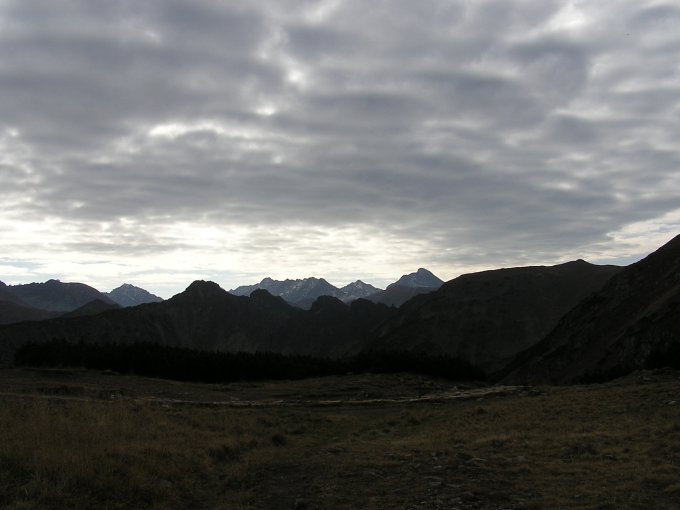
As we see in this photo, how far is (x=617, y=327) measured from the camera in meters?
101

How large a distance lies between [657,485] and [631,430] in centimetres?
794

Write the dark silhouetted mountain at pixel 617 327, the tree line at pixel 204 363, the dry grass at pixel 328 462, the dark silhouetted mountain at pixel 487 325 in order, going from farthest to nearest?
the dark silhouetted mountain at pixel 487 325 → the dark silhouetted mountain at pixel 617 327 → the tree line at pixel 204 363 → the dry grass at pixel 328 462

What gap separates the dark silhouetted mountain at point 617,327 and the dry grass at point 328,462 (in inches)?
2547

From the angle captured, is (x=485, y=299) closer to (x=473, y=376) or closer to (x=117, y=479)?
(x=473, y=376)

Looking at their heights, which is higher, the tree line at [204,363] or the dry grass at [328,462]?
the dry grass at [328,462]

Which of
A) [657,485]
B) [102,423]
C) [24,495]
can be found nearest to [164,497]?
[24,495]

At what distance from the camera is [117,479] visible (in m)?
10.9

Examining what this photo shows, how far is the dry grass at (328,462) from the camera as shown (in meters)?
10.4

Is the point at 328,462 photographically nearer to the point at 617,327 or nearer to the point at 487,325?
the point at 617,327

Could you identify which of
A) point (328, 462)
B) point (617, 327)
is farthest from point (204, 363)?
point (617, 327)

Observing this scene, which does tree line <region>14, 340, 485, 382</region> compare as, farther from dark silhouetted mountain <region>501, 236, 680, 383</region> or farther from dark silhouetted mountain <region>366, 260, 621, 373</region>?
dark silhouetted mountain <region>366, 260, 621, 373</region>

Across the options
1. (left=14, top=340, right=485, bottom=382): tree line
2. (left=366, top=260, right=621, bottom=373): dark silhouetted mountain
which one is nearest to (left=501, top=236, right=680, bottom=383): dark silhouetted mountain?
(left=14, top=340, right=485, bottom=382): tree line

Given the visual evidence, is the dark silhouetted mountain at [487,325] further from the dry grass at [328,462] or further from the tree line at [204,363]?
the dry grass at [328,462]

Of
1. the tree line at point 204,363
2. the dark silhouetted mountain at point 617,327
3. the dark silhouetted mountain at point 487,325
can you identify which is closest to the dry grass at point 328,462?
the tree line at point 204,363
